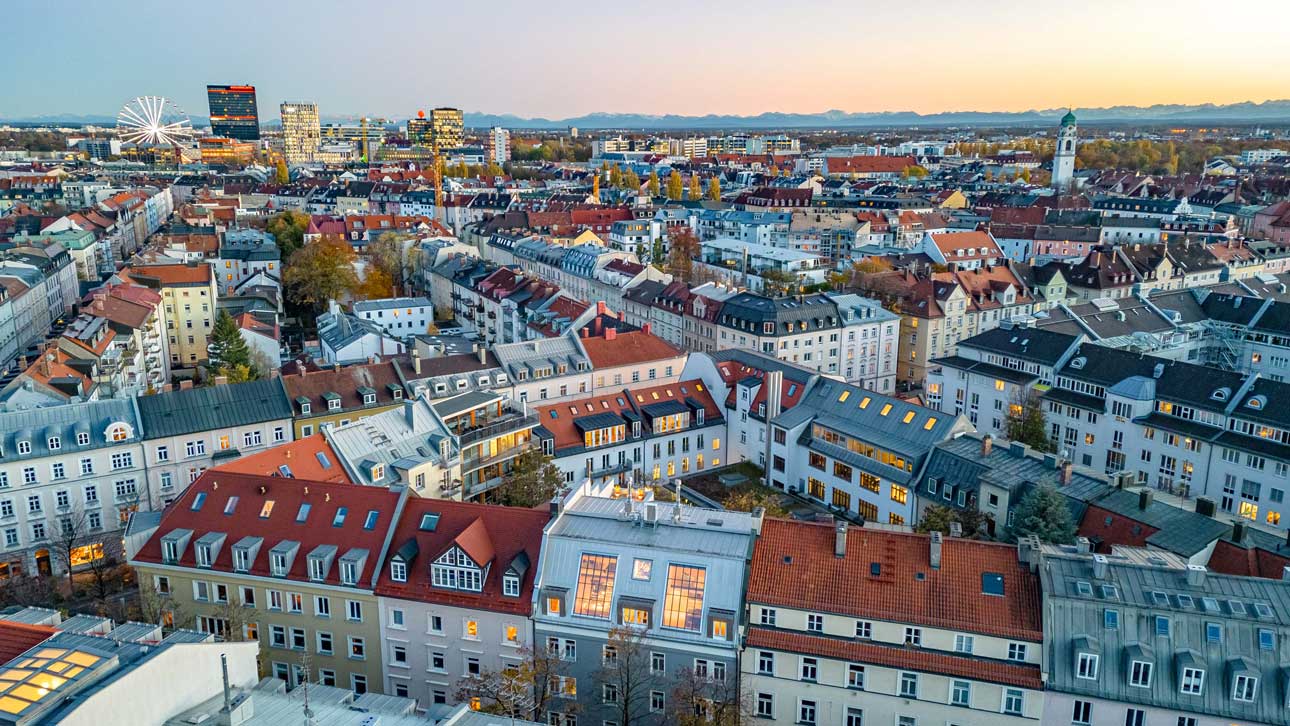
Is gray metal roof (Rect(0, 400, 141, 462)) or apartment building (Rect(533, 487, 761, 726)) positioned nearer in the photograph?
apartment building (Rect(533, 487, 761, 726))

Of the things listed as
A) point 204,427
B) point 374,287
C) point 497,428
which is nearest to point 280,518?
point 497,428

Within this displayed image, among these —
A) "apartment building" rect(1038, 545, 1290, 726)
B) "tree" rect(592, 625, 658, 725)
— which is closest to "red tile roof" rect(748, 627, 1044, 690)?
"apartment building" rect(1038, 545, 1290, 726)

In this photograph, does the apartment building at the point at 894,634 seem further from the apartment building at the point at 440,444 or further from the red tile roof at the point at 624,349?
the red tile roof at the point at 624,349

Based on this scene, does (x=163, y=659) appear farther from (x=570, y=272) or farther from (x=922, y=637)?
(x=570, y=272)

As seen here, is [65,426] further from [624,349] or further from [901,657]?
[901,657]

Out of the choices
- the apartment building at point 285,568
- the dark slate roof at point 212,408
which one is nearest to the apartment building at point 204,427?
the dark slate roof at point 212,408

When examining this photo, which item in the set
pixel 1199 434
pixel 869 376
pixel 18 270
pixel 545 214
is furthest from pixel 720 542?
pixel 545 214

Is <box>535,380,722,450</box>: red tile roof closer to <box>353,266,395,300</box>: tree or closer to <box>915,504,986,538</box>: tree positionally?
<box>915,504,986,538</box>: tree
